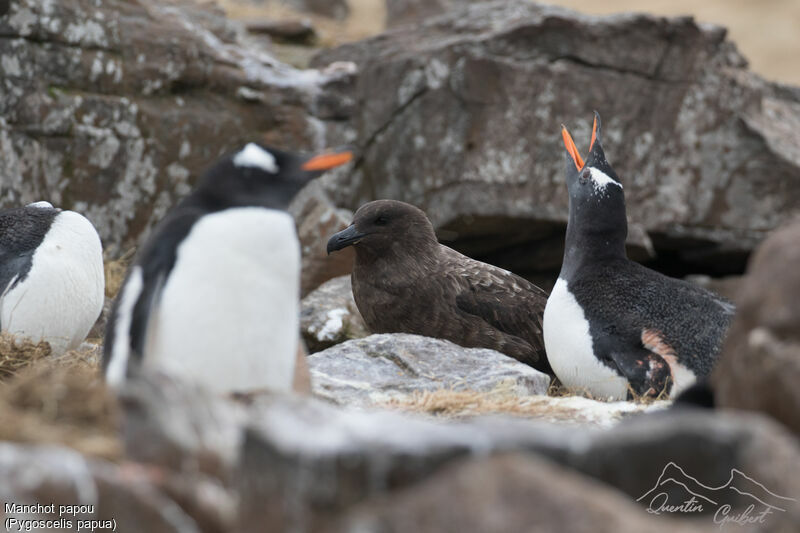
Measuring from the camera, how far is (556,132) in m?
9.67

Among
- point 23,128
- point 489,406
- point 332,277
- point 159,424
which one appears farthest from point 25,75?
point 159,424

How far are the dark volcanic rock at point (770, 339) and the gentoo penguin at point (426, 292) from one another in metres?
3.74

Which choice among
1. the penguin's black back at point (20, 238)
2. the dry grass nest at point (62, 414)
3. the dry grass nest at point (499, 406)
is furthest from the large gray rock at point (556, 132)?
the dry grass nest at point (62, 414)

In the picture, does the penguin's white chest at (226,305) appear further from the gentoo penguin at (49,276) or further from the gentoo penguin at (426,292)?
the gentoo penguin at (426,292)

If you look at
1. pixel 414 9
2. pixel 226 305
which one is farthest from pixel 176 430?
pixel 414 9

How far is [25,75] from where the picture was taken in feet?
27.1

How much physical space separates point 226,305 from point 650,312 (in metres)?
3.15

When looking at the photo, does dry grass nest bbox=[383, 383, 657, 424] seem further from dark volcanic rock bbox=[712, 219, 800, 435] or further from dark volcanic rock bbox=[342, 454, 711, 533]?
dark volcanic rock bbox=[342, 454, 711, 533]

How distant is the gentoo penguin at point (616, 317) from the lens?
18.4 feet

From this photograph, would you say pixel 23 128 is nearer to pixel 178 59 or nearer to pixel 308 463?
pixel 178 59

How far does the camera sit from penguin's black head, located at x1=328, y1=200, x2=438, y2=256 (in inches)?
278

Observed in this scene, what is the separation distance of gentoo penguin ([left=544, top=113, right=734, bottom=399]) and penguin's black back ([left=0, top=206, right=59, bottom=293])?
11.3ft

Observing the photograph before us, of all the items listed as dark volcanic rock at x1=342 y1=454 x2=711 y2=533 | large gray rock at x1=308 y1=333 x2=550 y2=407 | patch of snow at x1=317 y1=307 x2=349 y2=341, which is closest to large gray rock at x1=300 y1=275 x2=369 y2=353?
patch of snow at x1=317 y1=307 x2=349 y2=341

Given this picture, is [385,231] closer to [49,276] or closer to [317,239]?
[317,239]
